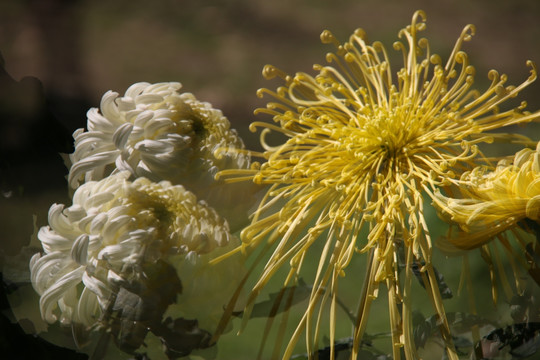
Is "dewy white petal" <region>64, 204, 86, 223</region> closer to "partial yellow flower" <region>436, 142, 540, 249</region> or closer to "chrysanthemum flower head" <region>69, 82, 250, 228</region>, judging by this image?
"chrysanthemum flower head" <region>69, 82, 250, 228</region>

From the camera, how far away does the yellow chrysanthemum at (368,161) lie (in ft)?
1.25

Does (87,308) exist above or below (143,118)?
Result: below

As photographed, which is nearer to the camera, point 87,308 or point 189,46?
point 87,308

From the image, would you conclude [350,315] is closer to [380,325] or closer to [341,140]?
[380,325]

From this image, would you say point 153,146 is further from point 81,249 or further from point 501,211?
point 501,211

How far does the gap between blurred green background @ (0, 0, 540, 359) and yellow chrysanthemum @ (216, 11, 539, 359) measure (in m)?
0.03

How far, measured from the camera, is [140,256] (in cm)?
37

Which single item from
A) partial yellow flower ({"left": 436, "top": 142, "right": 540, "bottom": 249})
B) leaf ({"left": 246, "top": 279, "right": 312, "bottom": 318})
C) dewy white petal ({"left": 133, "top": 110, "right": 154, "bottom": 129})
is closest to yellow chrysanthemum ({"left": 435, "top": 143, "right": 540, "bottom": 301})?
partial yellow flower ({"left": 436, "top": 142, "right": 540, "bottom": 249})

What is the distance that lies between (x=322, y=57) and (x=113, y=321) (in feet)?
0.98

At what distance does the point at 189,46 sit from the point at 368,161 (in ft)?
0.71

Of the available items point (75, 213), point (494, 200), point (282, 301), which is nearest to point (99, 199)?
point (75, 213)

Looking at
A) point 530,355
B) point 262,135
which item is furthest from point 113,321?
point 530,355

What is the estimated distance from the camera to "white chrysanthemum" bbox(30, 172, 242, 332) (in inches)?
14.4

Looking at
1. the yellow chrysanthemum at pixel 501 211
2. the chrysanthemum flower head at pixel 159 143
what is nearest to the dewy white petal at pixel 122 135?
the chrysanthemum flower head at pixel 159 143
